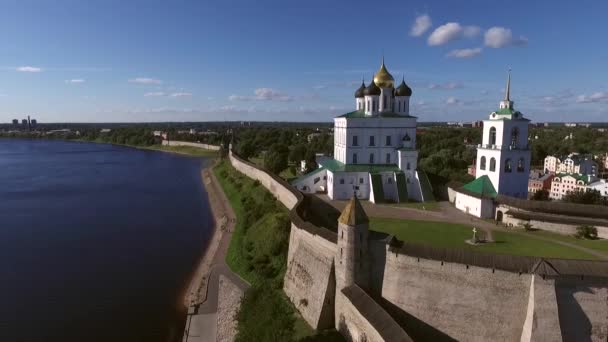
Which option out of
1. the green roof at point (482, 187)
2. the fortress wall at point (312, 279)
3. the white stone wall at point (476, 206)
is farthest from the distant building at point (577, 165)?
the fortress wall at point (312, 279)

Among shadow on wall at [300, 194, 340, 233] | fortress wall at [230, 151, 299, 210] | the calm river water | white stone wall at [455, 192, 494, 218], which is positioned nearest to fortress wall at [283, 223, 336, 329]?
shadow on wall at [300, 194, 340, 233]

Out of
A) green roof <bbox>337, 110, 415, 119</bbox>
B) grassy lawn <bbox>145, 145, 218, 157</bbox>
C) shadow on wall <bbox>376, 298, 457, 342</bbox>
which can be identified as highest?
green roof <bbox>337, 110, 415, 119</bbox>

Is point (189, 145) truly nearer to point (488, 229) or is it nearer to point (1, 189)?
point (1, 189)

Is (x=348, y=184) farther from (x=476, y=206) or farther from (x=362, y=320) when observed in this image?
(x=362, y=320)

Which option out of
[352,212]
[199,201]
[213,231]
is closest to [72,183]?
[199,201]

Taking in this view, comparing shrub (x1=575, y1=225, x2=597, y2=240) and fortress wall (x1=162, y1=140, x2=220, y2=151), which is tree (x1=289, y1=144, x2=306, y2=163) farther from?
shrub (x1=575, y1=225, x2=597, y2=240)
